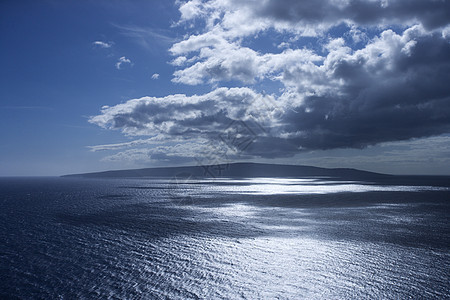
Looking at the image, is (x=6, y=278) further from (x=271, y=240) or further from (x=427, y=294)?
(x=427, y=294)

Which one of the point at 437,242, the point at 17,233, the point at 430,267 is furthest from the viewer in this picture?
the point at 17,233

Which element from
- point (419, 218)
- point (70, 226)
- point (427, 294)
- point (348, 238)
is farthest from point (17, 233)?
point (419, 218)

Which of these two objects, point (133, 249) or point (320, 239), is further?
point (320, 239)

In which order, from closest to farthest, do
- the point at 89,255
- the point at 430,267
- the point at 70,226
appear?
the point at 430,267 < the point at 89,255 < the point at 70,226

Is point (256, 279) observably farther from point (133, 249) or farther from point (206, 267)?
point (133, 249)

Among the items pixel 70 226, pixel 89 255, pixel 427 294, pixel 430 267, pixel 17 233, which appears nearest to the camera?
pixel 427 294

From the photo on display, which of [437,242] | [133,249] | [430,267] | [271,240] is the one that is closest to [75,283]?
[133,249]

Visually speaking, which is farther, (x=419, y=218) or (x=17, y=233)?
(x=419, y=218)

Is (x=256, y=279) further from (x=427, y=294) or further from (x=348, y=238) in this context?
(x=348, y=238)

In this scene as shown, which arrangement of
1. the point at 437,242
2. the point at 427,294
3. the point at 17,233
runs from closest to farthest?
the point at 427,294 → the point at 437,242 → the point at 17,233
